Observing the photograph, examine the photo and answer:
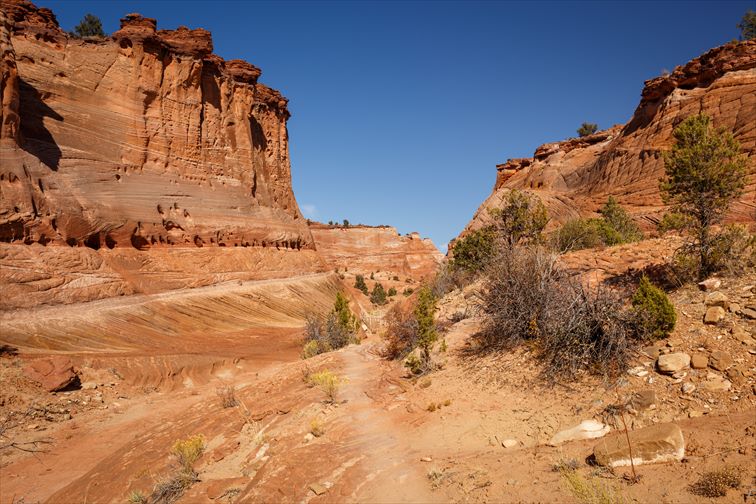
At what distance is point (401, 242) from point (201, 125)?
49.2 metres

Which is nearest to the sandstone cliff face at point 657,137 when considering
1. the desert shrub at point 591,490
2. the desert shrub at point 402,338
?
the desert shrub at point 402,338

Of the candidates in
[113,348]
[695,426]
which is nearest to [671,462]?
[695,426]

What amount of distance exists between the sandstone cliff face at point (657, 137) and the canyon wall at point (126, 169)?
17748mm

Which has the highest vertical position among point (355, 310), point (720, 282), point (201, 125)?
point (201, 125)

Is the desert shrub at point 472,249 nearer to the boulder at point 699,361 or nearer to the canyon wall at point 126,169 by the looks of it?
the canyon wall at point 126,169

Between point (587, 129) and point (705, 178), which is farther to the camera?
point (587, 129)

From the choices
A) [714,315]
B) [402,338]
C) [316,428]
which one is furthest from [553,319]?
[402,338]

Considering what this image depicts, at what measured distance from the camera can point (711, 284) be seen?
7.88 m

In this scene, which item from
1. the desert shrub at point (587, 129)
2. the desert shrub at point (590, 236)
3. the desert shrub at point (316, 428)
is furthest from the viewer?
the desert shrub at point (587, 129)

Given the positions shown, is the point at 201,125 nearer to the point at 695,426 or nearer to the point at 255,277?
the point at 255,277

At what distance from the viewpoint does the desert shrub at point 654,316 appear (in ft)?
21.6

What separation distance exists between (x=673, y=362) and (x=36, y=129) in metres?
28.0

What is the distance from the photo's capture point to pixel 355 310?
35906 millimetres

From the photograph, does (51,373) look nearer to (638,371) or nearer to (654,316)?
(638,371)
